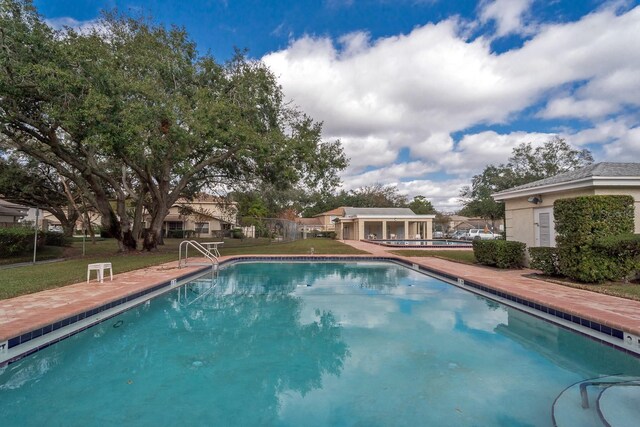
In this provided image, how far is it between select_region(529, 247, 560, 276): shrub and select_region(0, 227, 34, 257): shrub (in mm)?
18278

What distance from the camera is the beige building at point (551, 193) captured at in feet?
28.3

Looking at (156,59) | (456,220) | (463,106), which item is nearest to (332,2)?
(156,59)

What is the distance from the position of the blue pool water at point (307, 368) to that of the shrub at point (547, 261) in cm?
304

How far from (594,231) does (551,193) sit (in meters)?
2.30

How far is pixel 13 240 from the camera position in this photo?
13.8m

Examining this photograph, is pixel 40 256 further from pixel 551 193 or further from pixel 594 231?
pixel 594 231

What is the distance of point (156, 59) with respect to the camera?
543 inches

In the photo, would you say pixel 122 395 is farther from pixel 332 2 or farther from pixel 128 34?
pixel 128 34

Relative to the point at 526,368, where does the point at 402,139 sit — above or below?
above

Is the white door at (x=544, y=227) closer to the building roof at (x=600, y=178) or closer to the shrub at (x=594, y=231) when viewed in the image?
the building roof at (x=600, y=178)

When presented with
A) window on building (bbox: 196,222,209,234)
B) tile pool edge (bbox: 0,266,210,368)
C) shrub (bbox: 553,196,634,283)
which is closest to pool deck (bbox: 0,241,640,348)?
tile pool edge (bbox: 0,266,210,368)

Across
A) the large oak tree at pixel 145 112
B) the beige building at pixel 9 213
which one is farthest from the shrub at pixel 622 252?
the beige building at pixel 9 213

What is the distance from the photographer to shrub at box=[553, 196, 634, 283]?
7.96 meters

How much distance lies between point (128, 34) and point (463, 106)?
51.5ft
